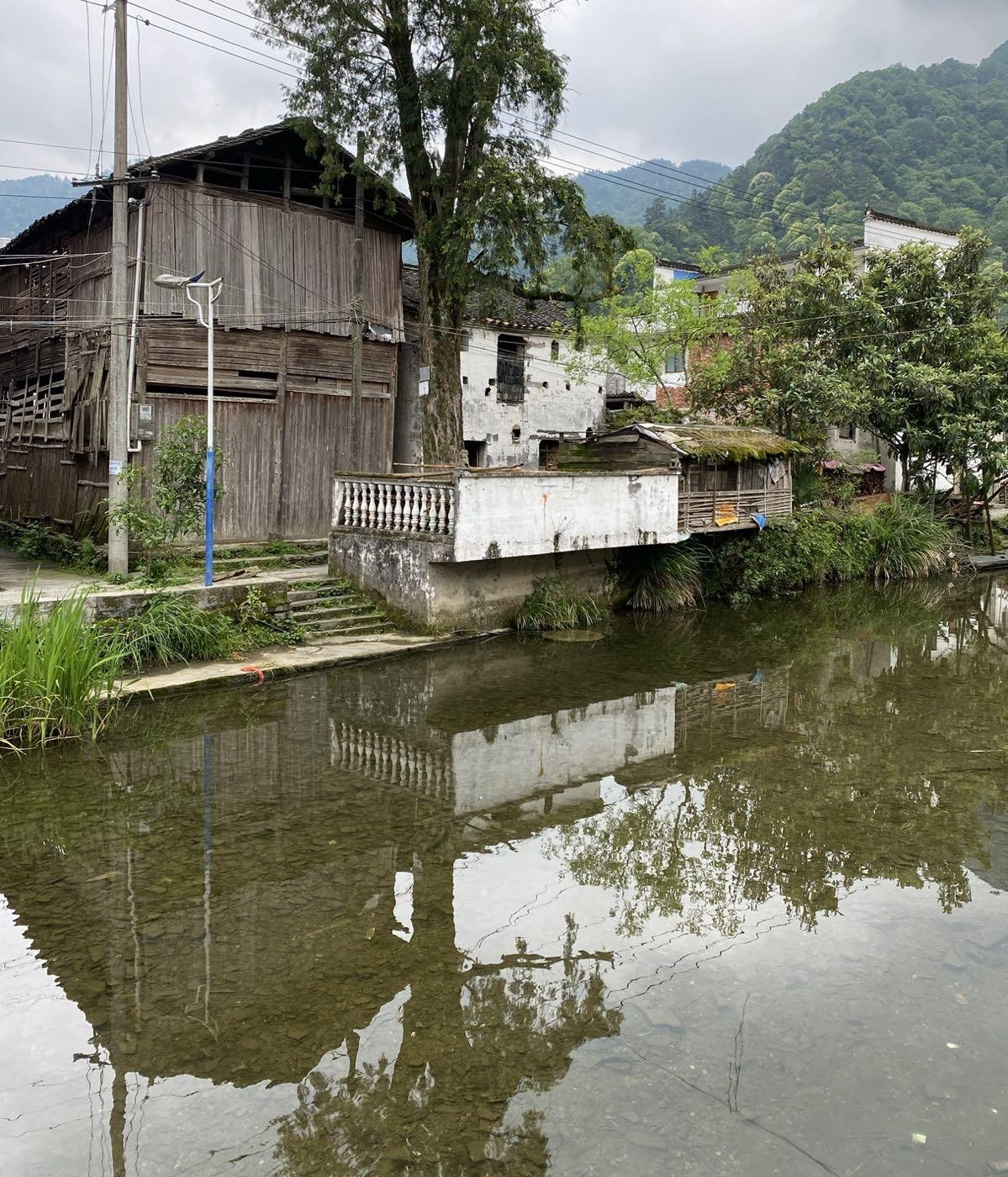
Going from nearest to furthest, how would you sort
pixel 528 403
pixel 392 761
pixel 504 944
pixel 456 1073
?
pixel 456 1073 → pixel 504 944 → pixel 392 761 → pixel 528 403

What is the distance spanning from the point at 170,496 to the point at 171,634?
2.69 metres

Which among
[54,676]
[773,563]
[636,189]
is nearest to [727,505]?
[773,563]

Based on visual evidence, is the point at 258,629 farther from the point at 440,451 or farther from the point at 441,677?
the point at 440,451

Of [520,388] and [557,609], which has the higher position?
[520,388]

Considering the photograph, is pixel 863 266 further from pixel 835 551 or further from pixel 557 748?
pixel 557 748

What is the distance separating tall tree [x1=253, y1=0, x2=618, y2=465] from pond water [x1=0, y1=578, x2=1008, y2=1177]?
8485mm

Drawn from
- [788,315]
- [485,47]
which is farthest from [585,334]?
[485,47]

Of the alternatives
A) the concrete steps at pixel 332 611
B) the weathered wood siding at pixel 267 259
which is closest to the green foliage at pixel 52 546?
the concrete steps at pixel 332 611

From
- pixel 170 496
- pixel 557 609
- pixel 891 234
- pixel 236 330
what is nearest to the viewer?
pixel 170 496

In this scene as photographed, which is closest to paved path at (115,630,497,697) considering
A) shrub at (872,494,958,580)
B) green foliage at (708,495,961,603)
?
green foliage at (708,495,961,603)

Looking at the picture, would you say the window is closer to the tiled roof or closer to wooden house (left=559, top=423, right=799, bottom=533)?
the tiled roof

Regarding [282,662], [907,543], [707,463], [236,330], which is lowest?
[282,662]

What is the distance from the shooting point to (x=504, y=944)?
18.4 ft

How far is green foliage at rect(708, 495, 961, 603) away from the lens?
1912 centimetres
